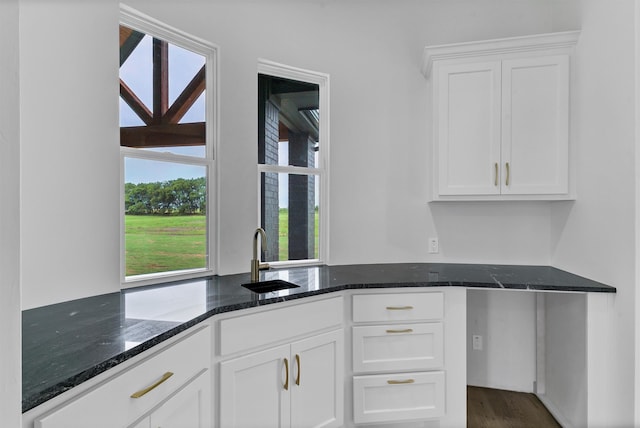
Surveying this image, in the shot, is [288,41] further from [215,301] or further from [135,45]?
[215,301]

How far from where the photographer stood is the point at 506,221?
2.58 meters

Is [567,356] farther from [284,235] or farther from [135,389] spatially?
[135,389]

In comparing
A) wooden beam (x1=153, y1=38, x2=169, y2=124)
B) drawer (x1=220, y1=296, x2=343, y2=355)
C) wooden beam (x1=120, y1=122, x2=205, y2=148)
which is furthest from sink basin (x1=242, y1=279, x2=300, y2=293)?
wooden beam (x1=153, y1=38, x2=169, y2=124)

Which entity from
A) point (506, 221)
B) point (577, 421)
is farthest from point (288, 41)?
point (577, 421)

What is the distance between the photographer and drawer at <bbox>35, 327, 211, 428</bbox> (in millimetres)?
867

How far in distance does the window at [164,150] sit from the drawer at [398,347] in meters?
1.07

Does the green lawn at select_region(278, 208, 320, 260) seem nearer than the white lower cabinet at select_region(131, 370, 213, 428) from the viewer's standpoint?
No

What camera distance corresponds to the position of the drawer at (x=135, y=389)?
87 centimetres

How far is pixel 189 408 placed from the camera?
1.32 m

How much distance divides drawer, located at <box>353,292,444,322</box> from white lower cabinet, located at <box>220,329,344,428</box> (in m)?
0.18

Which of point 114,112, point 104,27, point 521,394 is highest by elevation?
point 104,27

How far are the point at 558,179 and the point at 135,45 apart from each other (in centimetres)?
257

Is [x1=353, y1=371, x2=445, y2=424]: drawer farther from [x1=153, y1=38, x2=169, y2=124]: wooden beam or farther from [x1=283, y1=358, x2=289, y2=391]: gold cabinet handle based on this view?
[x1=153, y1=38, x2=169, y2=124]: wooden beam

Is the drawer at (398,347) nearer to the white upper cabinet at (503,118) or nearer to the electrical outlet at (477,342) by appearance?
the electrical outlet at (477,342)
